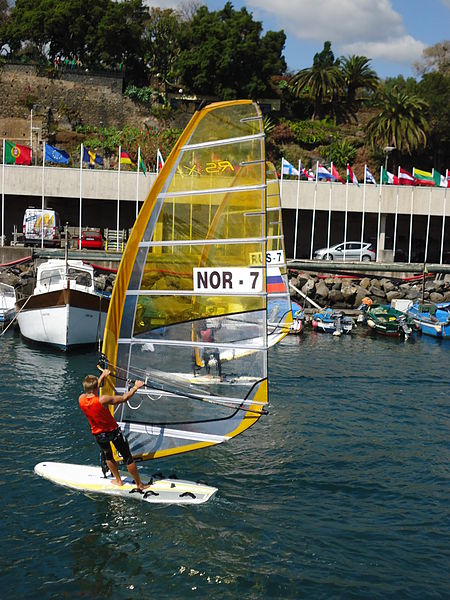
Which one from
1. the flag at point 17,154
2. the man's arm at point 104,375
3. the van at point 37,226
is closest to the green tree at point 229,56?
the flag at point 17,154

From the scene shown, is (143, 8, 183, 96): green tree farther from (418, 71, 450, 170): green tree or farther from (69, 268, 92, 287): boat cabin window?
(69, 268, 92, 287): boat cabin window

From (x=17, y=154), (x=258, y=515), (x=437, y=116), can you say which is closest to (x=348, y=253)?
(x=17, y=154)

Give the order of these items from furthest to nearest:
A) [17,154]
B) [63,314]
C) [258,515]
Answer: [17,154] < [63,314] < [258,515]

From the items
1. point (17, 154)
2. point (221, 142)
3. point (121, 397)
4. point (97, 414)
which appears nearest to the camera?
point (221, 142)

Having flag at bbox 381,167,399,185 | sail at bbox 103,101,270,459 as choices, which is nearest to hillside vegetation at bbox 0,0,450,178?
flag at bbox 381,167,399,185

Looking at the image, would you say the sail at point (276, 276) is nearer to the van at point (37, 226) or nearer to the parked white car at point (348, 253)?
the van at point (37, 226)

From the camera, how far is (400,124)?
5488 centimetres

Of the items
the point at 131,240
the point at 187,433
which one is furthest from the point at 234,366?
the point at 131,240

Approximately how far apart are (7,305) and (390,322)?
1932cm

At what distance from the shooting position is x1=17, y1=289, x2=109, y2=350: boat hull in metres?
26.5

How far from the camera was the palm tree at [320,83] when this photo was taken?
224ft

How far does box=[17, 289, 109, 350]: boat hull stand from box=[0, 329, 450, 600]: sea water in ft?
23.7

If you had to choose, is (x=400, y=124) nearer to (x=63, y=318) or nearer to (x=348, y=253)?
(x=348, y=253)

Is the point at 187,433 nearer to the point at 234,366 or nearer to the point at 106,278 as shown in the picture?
the point at 234,366
